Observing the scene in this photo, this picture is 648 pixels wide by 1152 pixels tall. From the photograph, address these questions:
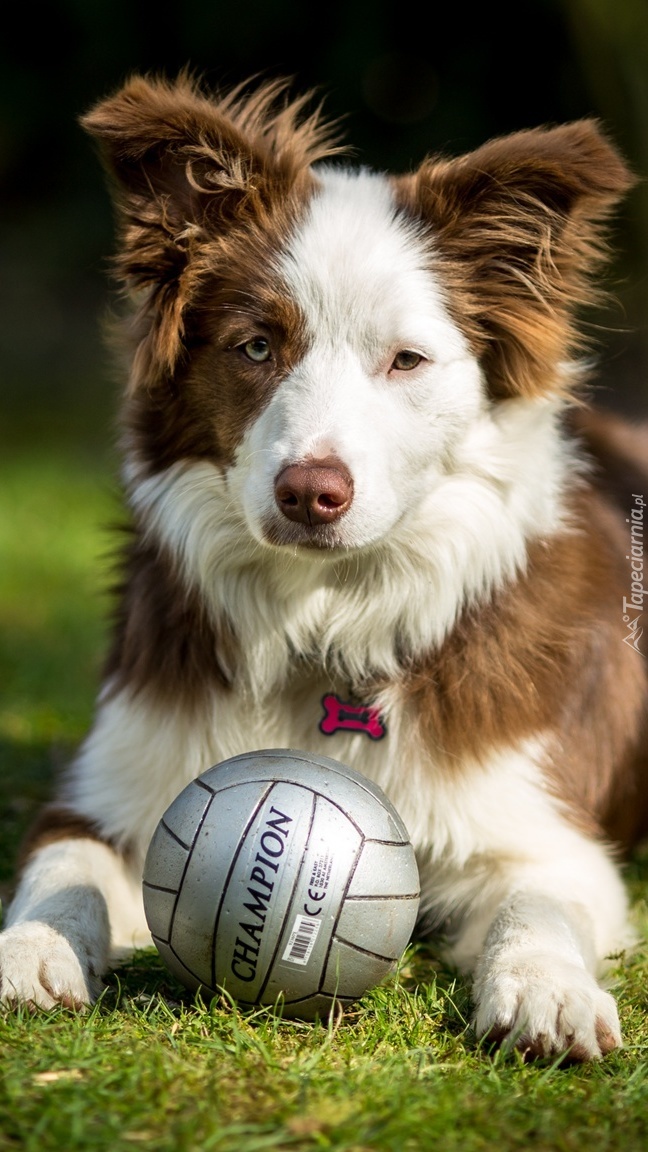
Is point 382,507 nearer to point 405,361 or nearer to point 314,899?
point 405,361

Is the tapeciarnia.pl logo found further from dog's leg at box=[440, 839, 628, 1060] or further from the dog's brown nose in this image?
the dog's brown nose

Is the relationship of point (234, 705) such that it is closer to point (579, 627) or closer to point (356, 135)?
point (579, 627)

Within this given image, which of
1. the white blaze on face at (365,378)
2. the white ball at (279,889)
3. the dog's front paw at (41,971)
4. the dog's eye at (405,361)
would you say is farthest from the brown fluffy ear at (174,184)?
the dog's front paw at (41,971)

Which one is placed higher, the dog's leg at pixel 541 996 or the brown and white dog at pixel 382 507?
the brown and white dog at pixel 382 507

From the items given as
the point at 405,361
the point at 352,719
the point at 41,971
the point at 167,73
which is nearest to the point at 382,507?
the point at 405,361

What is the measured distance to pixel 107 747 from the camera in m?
4.55

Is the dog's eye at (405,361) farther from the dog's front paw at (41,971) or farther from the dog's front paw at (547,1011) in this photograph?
the dog's front paw at (41,971)

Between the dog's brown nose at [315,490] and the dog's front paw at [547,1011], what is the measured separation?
1329mm

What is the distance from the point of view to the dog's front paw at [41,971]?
339 centimetres

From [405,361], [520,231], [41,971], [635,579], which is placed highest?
[520,231]

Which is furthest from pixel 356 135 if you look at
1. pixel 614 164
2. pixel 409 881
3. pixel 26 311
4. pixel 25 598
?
pixel 409 881

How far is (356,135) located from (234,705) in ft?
44.1

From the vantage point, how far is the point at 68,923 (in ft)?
12.2

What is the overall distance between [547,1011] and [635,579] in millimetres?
2106
